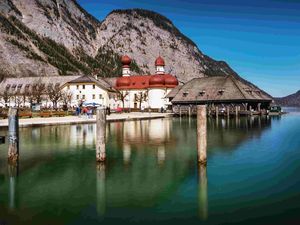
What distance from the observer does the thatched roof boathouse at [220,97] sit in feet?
317

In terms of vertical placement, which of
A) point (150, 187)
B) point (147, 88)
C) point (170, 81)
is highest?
point (170, 81)

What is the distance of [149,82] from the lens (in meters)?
125

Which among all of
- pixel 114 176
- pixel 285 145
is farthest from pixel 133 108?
pixel 114 176

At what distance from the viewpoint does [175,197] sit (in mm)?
17547

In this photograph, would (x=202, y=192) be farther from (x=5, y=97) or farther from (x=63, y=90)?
(x=63, y=90)

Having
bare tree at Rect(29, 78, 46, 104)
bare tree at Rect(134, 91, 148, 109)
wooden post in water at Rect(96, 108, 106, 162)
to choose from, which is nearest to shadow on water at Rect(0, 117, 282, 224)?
wooden post in water at Rect(96, 108, 106, 162)

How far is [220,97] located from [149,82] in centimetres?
3240

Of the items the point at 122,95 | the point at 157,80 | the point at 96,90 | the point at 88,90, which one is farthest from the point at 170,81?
the point at 88,90

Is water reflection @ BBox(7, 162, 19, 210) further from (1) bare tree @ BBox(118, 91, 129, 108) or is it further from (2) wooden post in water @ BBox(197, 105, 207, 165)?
(1) bare tree @ BBox(118, 91, 129, 108)

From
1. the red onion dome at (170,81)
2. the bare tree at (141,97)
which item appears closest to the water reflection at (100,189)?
the red onion dome at (170,81)

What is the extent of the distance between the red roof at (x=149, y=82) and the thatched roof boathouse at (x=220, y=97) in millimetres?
15651

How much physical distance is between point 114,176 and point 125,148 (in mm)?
11354

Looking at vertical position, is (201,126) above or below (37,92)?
below

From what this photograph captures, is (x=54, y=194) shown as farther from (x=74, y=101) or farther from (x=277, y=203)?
(x=74, y=101)
